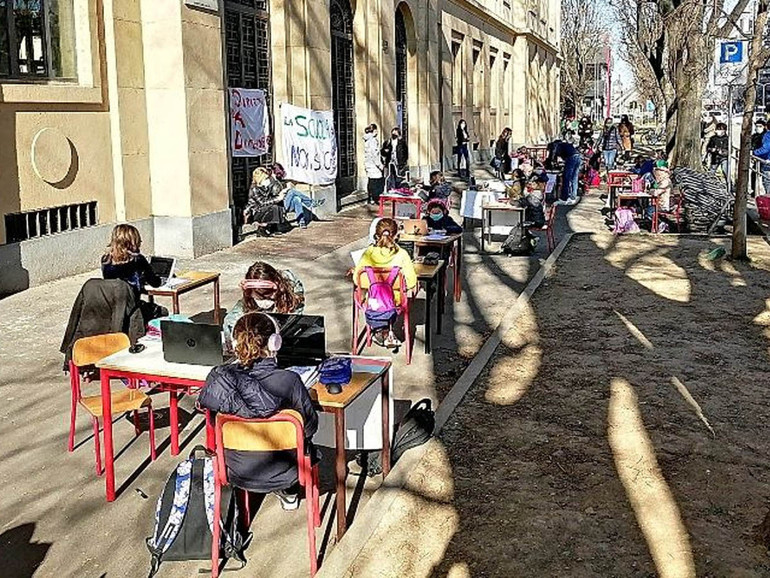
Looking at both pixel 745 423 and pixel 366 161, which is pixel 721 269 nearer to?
pixel 745 423

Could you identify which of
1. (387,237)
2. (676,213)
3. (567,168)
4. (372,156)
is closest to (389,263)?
(387,237)

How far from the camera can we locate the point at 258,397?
14.1ft

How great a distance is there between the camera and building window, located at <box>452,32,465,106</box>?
30.7 m

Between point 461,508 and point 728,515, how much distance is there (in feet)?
4.66

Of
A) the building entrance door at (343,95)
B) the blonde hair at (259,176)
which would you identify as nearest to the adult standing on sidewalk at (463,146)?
the building entrance door at (343,95)

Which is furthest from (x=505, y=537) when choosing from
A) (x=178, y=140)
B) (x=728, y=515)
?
(x=178, y=140)

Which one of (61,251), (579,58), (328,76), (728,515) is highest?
(579,58)

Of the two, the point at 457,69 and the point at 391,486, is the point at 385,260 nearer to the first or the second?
the point at 391,486

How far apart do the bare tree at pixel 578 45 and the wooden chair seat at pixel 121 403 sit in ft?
217

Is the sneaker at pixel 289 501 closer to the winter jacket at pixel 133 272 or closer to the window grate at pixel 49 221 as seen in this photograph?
the winter jacket at pixel 133 272

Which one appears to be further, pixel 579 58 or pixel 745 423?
pixel 579 58

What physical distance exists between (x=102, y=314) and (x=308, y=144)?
455 inches

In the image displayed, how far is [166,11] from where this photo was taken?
13.0m

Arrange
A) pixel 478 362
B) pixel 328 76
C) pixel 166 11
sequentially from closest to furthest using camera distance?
pixel 478 362, pixel 166 11, pixel 328 76
